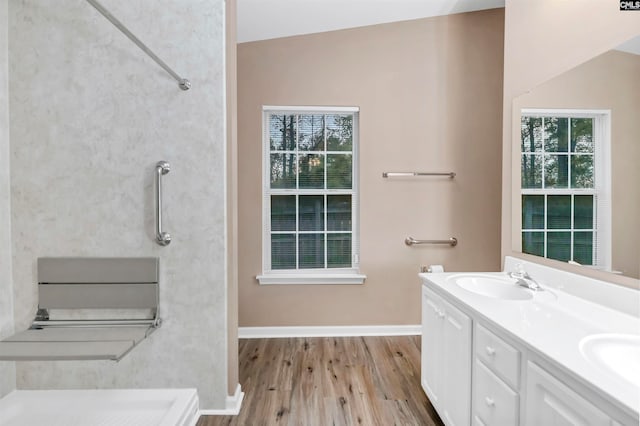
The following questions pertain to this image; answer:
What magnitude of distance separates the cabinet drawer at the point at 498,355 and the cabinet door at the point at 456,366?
0.27ft

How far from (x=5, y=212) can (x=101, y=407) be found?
3.99ft

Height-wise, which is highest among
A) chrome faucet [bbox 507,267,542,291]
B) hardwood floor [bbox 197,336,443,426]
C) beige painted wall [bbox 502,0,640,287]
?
beige painted wall [bbox 502,0,640,287]

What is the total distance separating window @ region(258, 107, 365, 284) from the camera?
2.94m

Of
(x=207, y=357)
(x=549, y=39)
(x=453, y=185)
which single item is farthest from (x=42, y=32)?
(x=453, y=185)

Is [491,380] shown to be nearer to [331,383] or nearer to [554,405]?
[554,405]

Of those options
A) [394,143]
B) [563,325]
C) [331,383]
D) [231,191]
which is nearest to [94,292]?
[231,191]

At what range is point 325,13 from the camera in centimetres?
258

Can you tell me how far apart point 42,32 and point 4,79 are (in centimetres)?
34

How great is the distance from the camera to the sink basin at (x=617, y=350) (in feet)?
3.19

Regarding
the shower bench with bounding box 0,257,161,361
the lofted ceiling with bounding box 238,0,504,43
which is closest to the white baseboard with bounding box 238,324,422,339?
the shower bench with bounding box 0,257,161,361

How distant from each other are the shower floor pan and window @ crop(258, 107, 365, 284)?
1333 millimetres

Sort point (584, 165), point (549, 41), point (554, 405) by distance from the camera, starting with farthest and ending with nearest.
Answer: point (549, 41) < point (584, 165) < point (554, 405)

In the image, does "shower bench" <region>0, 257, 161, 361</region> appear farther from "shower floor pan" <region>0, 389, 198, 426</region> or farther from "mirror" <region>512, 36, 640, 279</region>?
"mirror" <region>512, 36, 640, 279</region>

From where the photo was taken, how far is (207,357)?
1.83 meters
